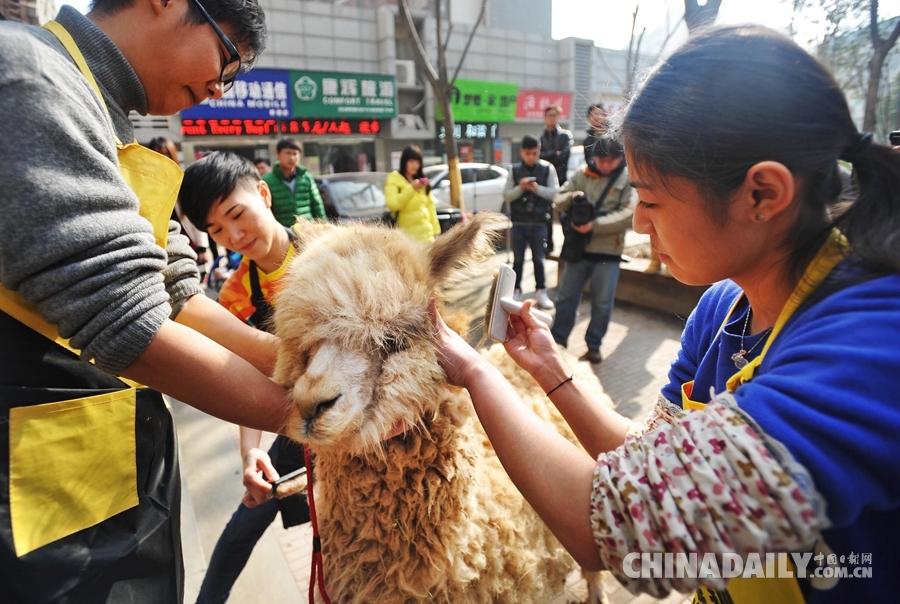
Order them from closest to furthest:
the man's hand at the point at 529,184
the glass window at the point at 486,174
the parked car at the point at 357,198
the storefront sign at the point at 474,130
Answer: the man's hand at the point at 529,184 < the parked car at the point at 357,198 < the glass window at the point at 486,174 < the storefront sign at the point at 474,130

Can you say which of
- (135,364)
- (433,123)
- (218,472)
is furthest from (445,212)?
(433,123)

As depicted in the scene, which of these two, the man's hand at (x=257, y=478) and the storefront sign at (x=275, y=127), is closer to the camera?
the man's hand at (x=257, y=478)

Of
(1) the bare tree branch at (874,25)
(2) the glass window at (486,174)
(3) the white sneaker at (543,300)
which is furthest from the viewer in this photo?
(2) the glass window at (486,174)

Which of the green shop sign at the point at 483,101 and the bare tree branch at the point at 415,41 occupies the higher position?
the green shop sign at the point at 483,101

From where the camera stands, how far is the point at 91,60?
120 centimetres

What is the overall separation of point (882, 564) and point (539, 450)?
2.15 ft

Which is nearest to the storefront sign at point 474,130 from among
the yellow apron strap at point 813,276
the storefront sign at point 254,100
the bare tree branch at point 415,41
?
the storefront sign at point 254,100

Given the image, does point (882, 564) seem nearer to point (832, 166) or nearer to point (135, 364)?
point (832, 166)

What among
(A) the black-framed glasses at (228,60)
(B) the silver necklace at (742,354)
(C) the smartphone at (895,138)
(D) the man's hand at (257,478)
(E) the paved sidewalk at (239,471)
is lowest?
(E) the paved sidewalk at (239,471)

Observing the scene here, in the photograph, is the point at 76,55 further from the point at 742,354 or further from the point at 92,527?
the point at 742,354

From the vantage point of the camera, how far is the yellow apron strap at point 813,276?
0.93m

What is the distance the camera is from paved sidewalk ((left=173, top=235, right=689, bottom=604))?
103 inches

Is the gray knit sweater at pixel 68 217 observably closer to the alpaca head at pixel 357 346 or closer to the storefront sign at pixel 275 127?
the alpaca head at pixel 357 346

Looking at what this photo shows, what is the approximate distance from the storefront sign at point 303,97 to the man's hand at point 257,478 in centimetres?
1721
